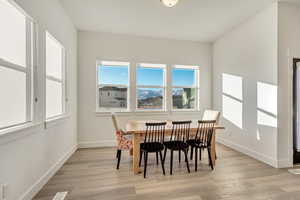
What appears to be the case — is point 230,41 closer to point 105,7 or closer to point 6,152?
point 105,7

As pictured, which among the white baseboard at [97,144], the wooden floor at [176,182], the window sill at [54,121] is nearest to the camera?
the wooden floor at [176,182]

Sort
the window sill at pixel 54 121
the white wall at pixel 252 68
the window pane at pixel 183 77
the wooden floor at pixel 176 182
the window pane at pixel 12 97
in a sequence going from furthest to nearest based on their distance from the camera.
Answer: the window pane at pixel 183 77
the white wall at pixel 252 68
the window sill at pixel 54 121
the wooden floor at pixel 176 182
the window pane at pixel 12 97

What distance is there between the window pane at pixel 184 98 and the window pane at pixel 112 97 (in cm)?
144

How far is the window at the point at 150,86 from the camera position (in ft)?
14.4

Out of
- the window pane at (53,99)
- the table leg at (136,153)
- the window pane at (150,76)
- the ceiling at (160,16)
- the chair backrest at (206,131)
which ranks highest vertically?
the ceiling at (160,16)

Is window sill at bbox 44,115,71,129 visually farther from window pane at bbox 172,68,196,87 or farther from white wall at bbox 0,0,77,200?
window pane at bbox 172,68,196,87

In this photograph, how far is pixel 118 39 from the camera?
418 centimetres

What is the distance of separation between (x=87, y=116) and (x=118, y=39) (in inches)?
83.9

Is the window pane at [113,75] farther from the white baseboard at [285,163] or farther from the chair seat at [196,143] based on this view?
the white baseboard at [285,163]

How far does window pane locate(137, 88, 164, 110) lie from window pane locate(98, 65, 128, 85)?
520mm

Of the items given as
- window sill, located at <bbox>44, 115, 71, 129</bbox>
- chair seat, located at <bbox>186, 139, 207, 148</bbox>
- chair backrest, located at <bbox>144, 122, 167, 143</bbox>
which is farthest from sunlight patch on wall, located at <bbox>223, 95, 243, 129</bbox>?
window sill, located at <bbox>44, 115, 71, 129</bbox>

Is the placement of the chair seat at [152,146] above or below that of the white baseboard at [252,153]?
above

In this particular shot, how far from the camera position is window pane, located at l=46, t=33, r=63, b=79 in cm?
261

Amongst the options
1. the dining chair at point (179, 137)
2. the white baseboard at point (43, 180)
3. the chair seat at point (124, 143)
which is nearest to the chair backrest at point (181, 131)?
the dining chair at point (179, 137)
